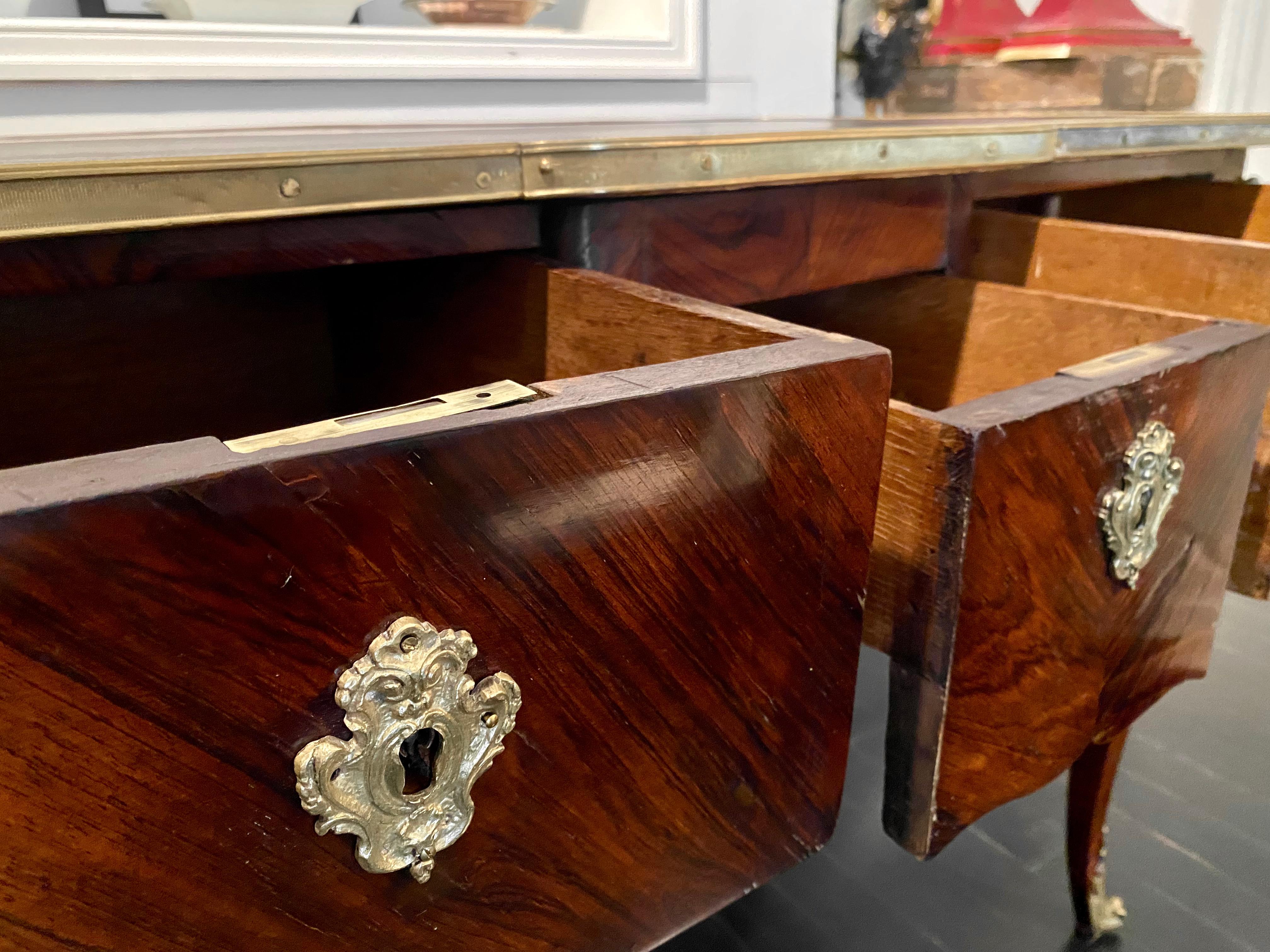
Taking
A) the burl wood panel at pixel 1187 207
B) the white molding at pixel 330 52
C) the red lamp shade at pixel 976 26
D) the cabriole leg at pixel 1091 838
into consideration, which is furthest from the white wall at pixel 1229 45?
the cabriole leg at pixel 1091 838

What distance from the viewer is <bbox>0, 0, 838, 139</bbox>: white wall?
776mm

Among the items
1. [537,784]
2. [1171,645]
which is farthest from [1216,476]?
[537,784]

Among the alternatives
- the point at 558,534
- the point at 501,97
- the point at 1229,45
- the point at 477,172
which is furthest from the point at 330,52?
the point at 1229,45

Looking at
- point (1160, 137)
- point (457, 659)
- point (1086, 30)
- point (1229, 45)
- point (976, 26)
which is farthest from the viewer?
point (1229, 45)

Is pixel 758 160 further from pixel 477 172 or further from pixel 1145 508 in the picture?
pixel 1145 508

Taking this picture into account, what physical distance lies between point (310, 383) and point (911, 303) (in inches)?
22.1

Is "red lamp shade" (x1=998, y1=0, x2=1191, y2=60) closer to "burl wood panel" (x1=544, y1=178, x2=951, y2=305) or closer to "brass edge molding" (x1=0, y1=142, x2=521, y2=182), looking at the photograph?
"burl wood panel" (x1=544, y1=178, x2=951, y2=305)

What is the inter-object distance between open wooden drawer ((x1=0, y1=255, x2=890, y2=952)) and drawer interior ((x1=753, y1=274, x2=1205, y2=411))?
326 mm

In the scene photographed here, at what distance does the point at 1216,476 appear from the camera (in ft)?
1.90

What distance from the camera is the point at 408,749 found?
338 mm

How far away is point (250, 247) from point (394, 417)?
25 centimetres

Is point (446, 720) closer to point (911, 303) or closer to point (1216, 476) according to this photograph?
point (1216, 476)

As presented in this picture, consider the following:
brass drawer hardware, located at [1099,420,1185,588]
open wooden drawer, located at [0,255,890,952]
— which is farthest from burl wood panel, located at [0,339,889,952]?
brass drawer hardware, located at [1099,420,1185,588]

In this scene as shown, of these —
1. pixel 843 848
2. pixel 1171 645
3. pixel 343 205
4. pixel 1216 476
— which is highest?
pixel 343 205
